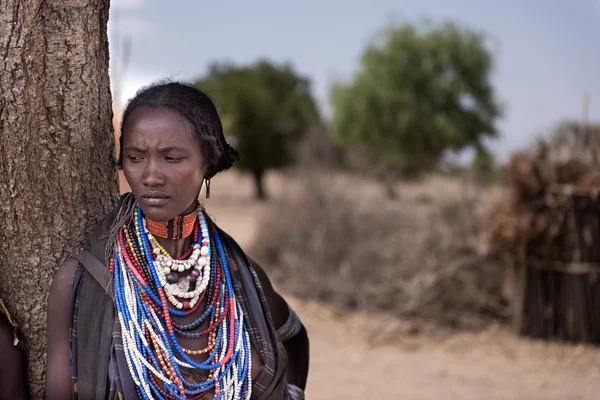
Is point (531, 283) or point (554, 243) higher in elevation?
point (554, 243)

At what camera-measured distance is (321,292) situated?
8180 millimetres

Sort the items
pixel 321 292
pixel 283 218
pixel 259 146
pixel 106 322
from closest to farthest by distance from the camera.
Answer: pixel 106 322 < pixel 321 292 < pixel 283 218 < pixel 259 146

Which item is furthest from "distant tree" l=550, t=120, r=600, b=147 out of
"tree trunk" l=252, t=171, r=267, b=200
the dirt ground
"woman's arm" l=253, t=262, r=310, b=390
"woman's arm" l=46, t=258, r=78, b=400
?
"tree trunk" l=252, t=171, r=267, b=200

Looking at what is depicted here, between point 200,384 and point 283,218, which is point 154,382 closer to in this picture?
point 200,384

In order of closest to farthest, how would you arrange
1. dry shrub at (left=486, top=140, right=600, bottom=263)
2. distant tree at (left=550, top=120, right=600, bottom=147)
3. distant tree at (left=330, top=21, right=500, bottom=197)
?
dry shrub at (left=486, top=140, right=600, bottom=263) → distant tree at (left=550, top=120, right=600, bottom=147) → distant tree at (left=330, top=21, right=500, bottom=197)

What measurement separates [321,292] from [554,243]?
3.06m

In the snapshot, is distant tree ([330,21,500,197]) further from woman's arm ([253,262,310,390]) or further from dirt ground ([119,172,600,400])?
woman's arm ([253,262,310,390])

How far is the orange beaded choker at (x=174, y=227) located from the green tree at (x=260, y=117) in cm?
2227

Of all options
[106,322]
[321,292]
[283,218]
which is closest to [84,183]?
[106,322]

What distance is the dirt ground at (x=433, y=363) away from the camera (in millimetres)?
5316

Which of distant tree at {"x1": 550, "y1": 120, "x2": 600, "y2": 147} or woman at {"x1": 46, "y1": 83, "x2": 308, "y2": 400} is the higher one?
distant tree at {"x1": 550, "y1": 120, "x2": 600, "y2": 147}

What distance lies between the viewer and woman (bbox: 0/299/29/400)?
1918 millimetres

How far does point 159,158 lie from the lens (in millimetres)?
1864

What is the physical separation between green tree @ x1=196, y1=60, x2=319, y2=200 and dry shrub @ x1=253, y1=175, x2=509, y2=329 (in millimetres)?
15319
